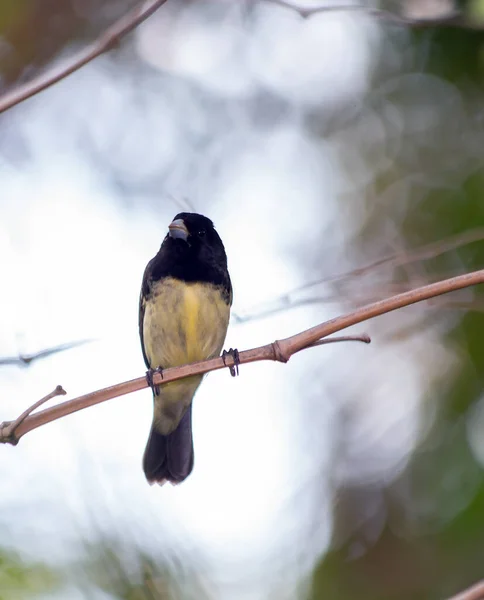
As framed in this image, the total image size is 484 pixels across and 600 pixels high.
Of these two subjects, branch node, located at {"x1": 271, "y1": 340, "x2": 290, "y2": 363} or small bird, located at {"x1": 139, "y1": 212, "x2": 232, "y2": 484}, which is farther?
small bird, located at {"x1": 139, "y1": 212, "x2": 232, "y2": 484}

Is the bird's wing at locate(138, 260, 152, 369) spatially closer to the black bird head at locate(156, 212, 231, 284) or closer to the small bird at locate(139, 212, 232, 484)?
the small bird at locate(139, 212, 232, 484)

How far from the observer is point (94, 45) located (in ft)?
7.25

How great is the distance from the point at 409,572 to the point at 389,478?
866 mm

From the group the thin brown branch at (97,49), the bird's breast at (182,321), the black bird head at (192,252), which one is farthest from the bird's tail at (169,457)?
the thin brown branch at (97,49)

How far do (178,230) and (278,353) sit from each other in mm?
2165

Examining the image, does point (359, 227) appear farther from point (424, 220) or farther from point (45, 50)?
point (45, 50)

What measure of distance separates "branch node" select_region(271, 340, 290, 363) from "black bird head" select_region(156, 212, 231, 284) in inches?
79.2

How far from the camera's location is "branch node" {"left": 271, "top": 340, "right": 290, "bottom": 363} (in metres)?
2.51

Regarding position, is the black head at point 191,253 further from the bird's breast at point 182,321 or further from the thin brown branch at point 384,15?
the thin brown branch at point 384,15

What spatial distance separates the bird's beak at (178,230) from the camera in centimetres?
457

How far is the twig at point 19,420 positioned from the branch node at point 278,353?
2.00 ft

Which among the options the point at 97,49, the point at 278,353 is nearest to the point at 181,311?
the point at 278,353

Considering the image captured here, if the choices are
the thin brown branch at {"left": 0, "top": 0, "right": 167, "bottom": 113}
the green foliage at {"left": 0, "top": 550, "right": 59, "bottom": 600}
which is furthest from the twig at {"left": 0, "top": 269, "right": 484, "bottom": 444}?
the thin brown branch at {"left": 0, "top": 0, "right": 167, "bottom": 113}

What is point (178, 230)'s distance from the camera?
458 centimetres
